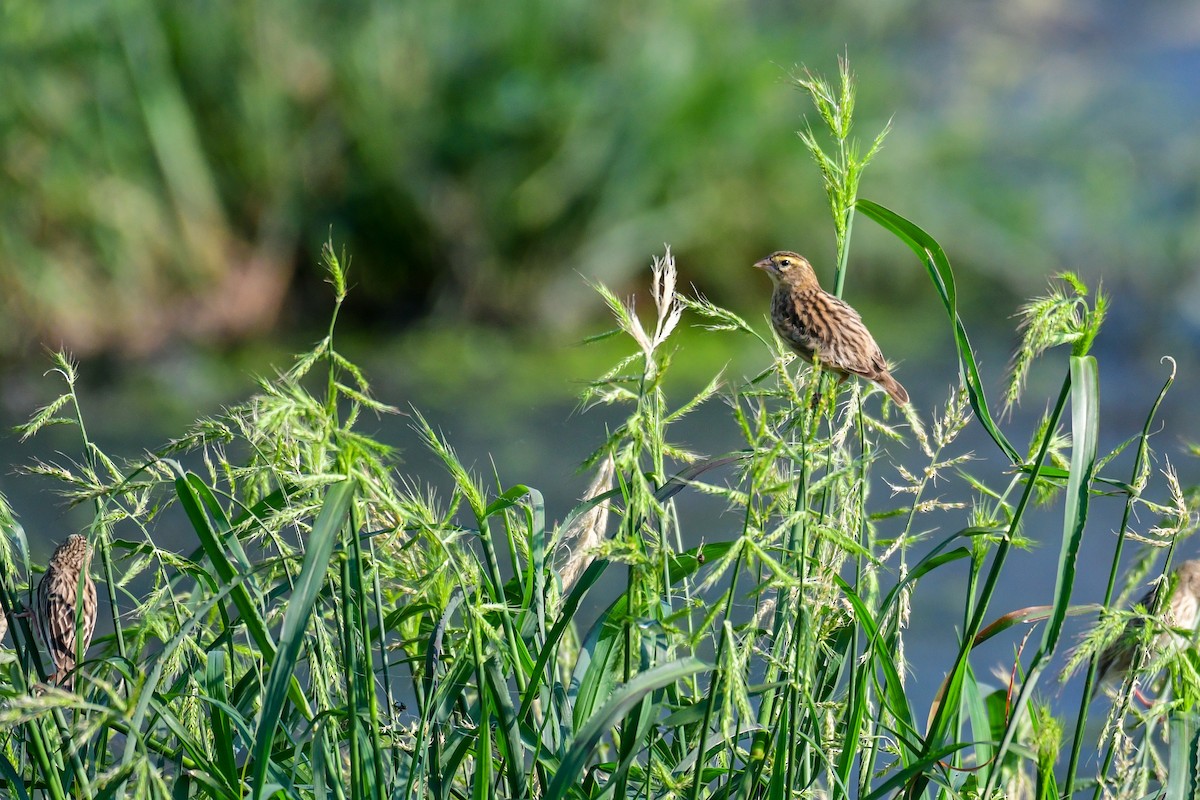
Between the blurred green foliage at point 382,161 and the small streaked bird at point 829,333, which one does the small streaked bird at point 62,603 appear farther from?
the blurred green foliage at point 382,161

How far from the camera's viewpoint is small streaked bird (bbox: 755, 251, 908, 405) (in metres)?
2.21

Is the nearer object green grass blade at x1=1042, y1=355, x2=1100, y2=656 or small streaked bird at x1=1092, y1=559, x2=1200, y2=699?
green grass blade at x1=1042, y1=355, x2=1100, y2=656

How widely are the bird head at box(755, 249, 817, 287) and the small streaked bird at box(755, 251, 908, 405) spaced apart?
0.03 m

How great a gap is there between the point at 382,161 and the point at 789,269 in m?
3.75

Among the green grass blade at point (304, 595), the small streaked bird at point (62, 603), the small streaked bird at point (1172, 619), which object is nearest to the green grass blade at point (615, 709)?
the green grass blade at point (304, 595)

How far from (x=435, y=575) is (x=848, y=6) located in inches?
272

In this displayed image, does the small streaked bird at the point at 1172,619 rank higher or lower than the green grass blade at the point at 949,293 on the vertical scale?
lower

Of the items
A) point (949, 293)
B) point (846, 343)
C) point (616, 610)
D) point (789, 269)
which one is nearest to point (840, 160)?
point (949, 293)

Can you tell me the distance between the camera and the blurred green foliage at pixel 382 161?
5.97 metres

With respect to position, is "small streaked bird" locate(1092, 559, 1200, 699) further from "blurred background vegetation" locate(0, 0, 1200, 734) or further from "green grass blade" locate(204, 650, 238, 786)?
"blurred background vegetation" locate(0, 0, 1200, 734)

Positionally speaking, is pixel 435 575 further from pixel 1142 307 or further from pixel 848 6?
pixel 848 6

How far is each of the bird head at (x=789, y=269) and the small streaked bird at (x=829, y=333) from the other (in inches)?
1.3

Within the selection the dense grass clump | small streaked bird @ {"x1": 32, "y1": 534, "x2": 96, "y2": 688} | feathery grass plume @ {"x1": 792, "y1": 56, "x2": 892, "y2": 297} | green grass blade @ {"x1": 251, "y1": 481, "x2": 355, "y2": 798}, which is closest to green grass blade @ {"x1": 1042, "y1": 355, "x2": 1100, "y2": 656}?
the dense grass clump

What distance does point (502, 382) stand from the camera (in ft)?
19.9
